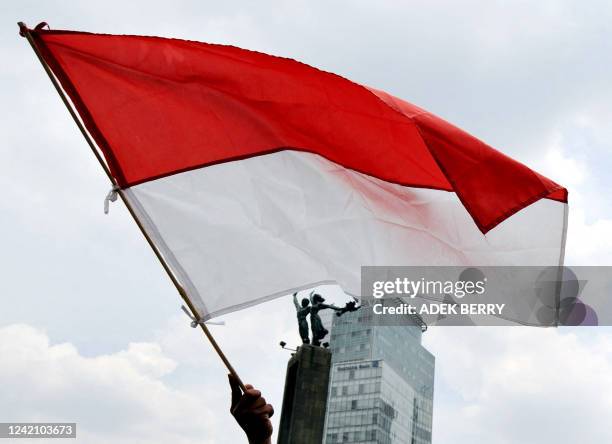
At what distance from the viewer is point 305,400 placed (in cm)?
1800

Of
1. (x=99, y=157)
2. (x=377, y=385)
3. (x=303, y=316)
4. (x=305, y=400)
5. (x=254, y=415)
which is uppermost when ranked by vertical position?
(x=377, y=385)

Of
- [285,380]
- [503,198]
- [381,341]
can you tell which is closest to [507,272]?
[503,198]

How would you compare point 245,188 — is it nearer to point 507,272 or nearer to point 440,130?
point 440,130

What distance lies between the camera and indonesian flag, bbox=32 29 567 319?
22.9ft

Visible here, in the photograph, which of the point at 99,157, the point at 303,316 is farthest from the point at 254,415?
the point at 303,316

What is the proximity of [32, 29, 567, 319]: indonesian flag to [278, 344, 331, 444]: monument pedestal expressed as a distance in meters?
10.7

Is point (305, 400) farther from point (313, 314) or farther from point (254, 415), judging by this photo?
point (254, 415)

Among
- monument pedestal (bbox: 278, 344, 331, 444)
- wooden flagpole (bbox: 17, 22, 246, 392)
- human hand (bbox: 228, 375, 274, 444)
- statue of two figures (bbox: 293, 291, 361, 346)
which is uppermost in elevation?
statue of two figures (bbox: 293, 291, 361, 346)

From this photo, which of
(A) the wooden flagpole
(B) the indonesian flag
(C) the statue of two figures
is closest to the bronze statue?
(C) the statue of two figures

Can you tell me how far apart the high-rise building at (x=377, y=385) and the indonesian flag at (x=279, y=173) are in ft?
287

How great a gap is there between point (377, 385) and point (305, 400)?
84.0 metres

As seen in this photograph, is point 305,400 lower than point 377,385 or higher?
lower

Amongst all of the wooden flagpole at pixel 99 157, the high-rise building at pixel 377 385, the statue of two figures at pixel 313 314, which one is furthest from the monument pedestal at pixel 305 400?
the high-rise building at pixel 377 385

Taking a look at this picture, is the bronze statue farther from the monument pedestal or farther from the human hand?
the human hand
